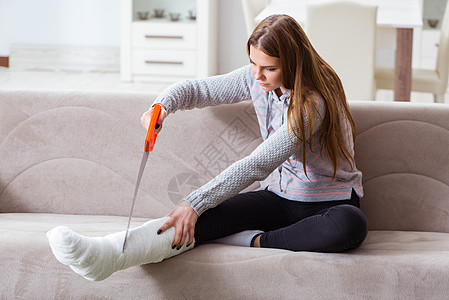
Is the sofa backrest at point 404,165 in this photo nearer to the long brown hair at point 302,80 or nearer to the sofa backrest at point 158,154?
the sofa backrest at point 158,154

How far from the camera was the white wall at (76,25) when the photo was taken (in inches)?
224

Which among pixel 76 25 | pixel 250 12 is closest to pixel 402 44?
pixel 250 12

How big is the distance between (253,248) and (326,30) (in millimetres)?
2058

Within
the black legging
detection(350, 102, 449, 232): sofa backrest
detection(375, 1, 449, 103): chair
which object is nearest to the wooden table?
detection(375, 1, 449, 103): chair

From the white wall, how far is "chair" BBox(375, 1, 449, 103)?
1.97 meters

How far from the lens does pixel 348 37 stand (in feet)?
11.3

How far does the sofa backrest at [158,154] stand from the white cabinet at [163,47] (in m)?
3.38

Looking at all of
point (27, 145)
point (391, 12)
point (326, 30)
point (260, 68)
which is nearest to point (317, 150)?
point (260, 68)

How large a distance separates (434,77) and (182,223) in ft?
8.55

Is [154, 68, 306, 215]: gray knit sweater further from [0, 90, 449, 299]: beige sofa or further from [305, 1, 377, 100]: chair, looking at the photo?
[305, 1, 377, 100]: chair

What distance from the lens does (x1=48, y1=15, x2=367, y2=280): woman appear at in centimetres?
158

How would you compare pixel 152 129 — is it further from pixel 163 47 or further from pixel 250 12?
pixel 163 47

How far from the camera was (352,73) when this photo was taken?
11.7ft

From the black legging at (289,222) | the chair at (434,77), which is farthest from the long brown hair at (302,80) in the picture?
the chair at (434,77)
